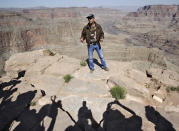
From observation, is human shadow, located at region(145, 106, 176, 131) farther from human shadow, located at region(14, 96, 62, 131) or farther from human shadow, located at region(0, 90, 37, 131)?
human shadow, located at region(0, 90, 37, 131)

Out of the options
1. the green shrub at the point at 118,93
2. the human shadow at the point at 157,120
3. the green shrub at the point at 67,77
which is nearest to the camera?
the human shadow at the point at 157,120

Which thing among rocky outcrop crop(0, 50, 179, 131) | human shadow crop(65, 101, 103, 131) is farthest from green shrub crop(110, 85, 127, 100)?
human shadow crop(65, 101, 103, 131)

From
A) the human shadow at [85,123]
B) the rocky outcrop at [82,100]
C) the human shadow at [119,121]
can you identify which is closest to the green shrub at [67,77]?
the rocky outcrop at [82,100]

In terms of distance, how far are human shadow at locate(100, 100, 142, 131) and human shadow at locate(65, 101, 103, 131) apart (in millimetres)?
192

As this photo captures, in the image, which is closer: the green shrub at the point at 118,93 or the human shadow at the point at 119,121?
the human shadow at the point at 119,121

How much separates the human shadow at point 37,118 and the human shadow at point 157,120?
2.25m

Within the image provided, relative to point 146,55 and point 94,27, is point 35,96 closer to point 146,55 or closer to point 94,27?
point 94,27

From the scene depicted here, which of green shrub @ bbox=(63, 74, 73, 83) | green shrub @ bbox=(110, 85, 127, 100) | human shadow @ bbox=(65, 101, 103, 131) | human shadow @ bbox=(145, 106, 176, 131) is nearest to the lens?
human shadow @ bbox=(65, 101, 103, 131)

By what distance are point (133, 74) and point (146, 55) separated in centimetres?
5269

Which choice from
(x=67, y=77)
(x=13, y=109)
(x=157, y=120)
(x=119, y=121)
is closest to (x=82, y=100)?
(x=119, y=121)

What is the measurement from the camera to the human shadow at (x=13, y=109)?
311 cm

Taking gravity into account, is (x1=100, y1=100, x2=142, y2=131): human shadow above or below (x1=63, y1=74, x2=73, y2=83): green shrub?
below

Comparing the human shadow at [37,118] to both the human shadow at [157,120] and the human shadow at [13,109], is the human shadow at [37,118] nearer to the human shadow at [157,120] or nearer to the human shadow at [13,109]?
the human shadow at [13,109]

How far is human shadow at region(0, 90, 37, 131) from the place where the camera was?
3.11 m
